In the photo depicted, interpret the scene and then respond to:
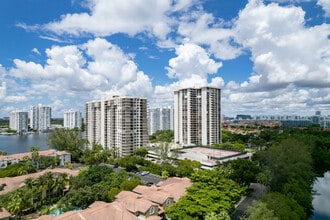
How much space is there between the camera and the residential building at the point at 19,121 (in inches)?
4188

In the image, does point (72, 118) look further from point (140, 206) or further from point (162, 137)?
point (140, 206)

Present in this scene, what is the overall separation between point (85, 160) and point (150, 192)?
22.6 meters


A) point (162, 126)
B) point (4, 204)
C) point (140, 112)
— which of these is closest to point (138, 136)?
point (140, 112)

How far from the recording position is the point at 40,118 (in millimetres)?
112000

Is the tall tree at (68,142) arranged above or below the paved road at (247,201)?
above

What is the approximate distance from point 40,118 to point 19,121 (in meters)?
8.64

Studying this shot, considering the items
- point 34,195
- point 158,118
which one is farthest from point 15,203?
point 158,118

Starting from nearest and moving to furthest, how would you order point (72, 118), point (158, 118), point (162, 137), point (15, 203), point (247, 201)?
point (15, 203) < point (247, 201) < point (162, 137) < point (158, 118) < point (72, 118)

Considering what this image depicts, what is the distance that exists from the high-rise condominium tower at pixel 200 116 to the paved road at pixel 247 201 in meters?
24.9

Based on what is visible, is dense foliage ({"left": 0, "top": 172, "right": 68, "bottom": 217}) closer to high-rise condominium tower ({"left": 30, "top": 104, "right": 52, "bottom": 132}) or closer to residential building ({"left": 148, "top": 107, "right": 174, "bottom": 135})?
residential building ({"left": 148, "top": 107, "right": 174, "bottom": 135})

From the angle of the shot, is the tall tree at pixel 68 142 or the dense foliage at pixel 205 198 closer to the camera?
the dense foliage at pixel 205 198

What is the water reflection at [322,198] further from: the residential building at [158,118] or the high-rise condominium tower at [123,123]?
the residential building at [158,118]

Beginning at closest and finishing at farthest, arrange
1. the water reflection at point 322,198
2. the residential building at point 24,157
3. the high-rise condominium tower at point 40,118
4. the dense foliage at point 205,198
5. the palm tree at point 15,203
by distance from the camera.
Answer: the dense foliage at point 205,198
the palm tree at point 15,203
the water reflection at point 322,198
the residential building at point 24,157
the high-rise condominium tower at point 40,118

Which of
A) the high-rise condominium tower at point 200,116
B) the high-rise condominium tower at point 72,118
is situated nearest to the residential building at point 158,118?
the high-rise condominium tower at point 200,116
